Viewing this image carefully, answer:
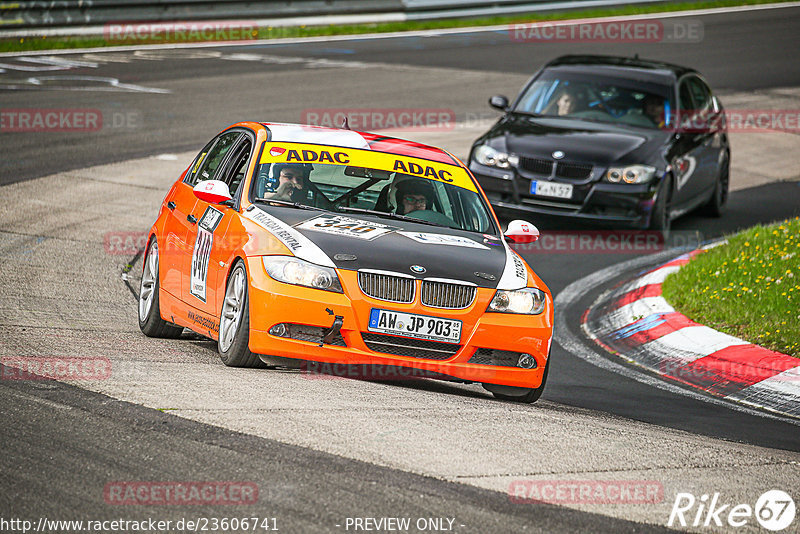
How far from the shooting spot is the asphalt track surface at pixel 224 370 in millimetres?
4766

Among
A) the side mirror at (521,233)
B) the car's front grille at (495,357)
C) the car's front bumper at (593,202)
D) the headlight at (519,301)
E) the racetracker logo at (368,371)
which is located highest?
the side mirror at (521,233)

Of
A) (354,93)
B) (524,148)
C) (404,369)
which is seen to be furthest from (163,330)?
(354,93)

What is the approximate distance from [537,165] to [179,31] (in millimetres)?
16546

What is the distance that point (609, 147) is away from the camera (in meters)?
13.5

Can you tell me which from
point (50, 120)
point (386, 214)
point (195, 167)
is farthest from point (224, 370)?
point (50, 120)

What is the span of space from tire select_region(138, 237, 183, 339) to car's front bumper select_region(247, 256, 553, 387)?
173 centimetres

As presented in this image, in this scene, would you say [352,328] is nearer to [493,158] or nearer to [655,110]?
[493,158]

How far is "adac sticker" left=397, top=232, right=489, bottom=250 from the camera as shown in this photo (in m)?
7.62

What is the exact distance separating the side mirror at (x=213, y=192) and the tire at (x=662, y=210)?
6562 mm

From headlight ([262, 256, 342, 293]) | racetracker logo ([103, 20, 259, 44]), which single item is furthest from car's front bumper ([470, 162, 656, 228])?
racetracker logo ([103, 20, 259, 44])

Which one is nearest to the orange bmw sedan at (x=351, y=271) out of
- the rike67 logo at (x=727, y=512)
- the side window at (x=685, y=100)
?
the rike67 logo at (x=727, y=512)

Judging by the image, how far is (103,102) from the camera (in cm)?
1916

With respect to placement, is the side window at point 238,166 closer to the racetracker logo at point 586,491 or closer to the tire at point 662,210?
the racetracker logo at point 586,491

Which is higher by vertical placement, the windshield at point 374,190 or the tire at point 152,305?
the windshield at point 374,190
